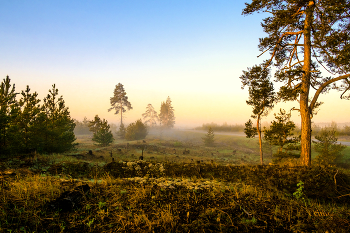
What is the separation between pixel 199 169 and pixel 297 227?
18.2 ft

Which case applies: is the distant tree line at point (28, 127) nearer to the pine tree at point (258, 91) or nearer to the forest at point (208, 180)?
the forest at point (208, 180)

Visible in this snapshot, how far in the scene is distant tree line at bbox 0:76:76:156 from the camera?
11516mm

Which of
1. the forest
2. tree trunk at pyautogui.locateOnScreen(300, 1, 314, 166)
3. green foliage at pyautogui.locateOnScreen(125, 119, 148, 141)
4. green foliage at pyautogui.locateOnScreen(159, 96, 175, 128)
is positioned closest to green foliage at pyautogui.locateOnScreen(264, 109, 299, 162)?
the forest

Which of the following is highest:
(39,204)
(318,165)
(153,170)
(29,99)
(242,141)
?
(29,99)

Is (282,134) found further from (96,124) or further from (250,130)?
(96,124)

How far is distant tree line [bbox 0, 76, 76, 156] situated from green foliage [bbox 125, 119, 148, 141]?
2776 cm

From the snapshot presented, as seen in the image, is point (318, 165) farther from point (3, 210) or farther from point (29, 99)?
point (29, 99)

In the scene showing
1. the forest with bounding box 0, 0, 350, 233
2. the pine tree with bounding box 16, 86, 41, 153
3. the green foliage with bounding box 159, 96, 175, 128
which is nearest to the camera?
the forest with bounding box 0, 0, 350, 233

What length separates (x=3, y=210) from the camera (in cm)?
273

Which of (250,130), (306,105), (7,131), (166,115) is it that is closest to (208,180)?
(306,105)

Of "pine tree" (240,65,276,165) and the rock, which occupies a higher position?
"pine tree" (240,65,276,165)

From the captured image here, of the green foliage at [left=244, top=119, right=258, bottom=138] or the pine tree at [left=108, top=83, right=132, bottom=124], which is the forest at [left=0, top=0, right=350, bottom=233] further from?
the pine tree at [left=108, top=83, right=132, bottom=124]

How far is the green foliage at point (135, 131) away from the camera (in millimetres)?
45219

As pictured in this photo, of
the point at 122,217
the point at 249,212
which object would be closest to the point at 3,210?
the point at 122,217
